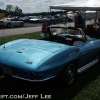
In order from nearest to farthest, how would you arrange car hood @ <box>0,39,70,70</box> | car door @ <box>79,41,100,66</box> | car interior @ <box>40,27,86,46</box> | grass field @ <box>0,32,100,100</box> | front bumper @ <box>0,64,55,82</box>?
Answer: front bumper @ <box>0,64,55,82</box>, car hood @ <box>0,39,70,70</box>, grass field @ <box>0,32,100,100</box>, car door @ <box>79,41,100,66</box>, car interior @ <box>40,27,86,46</box>

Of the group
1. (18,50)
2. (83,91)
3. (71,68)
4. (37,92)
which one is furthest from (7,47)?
(83,91)

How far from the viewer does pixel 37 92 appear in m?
3.77

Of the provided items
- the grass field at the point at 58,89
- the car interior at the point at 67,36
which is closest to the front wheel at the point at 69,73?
the grass field at the point at 58,89

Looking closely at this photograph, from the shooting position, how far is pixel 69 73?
3.93 metres

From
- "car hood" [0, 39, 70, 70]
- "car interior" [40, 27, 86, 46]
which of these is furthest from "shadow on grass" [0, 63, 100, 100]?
"car interior" [40, 27, 86, 46]

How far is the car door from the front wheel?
370 mm

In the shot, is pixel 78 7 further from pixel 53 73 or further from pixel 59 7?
pixel 53 73

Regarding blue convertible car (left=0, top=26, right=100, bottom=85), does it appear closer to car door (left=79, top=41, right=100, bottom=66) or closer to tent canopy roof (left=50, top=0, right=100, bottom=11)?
car door (left=79, top=41, right=100, bottom=66)

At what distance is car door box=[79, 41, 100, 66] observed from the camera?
174 inches

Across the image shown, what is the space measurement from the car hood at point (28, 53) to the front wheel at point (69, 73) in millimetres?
403

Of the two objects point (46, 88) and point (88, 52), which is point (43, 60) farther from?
point (88, 52)

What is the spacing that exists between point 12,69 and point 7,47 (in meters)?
0.81

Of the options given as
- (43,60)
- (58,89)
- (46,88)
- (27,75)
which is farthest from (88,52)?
(27,75)

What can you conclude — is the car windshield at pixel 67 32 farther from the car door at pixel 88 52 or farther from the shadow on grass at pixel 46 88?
the shadow on grass at pixel 46 88
